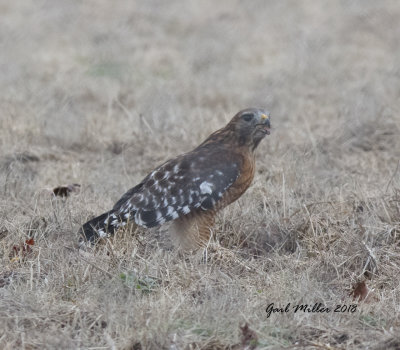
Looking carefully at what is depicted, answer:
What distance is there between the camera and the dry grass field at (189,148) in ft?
12.6

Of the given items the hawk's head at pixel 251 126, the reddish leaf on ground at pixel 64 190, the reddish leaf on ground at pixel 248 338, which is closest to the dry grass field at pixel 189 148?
the reddish leaf on ground at pixel 248 338

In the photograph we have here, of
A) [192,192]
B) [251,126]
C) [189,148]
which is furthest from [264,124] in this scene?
[189,148]

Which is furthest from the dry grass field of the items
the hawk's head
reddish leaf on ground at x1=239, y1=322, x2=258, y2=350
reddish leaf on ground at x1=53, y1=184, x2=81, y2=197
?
the hawk's head

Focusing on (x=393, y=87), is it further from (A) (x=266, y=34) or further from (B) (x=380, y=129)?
(A) (x=266, y=34)

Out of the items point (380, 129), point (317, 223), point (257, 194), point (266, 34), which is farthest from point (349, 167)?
point (266, 34)

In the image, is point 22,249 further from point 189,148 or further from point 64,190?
point 189,148

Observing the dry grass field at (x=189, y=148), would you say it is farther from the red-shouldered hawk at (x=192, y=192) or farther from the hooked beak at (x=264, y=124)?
the hooked beak at (x=264, y=124)

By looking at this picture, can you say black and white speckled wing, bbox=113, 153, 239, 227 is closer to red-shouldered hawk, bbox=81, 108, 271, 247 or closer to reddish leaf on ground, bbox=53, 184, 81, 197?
red-shouldered hawk, bbox=81, 108, 271, 247

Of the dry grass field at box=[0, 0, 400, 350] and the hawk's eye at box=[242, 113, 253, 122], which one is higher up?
the hawk's eye at box=[242, 113, 253, 122]

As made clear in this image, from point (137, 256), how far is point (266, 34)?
798 cm

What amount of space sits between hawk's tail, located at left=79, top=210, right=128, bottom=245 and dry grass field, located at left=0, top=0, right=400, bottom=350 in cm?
10

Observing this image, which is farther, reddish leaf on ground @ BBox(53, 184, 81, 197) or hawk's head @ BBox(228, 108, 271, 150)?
reddish leaf on ground @ BBox(53, 184, 81, 197)

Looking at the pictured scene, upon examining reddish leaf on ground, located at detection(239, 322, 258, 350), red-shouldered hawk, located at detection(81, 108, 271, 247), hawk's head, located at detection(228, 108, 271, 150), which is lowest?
reddish leaf on ground, located at detection(239, 322, 258, 350)

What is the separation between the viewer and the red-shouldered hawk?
4855 millimetres
